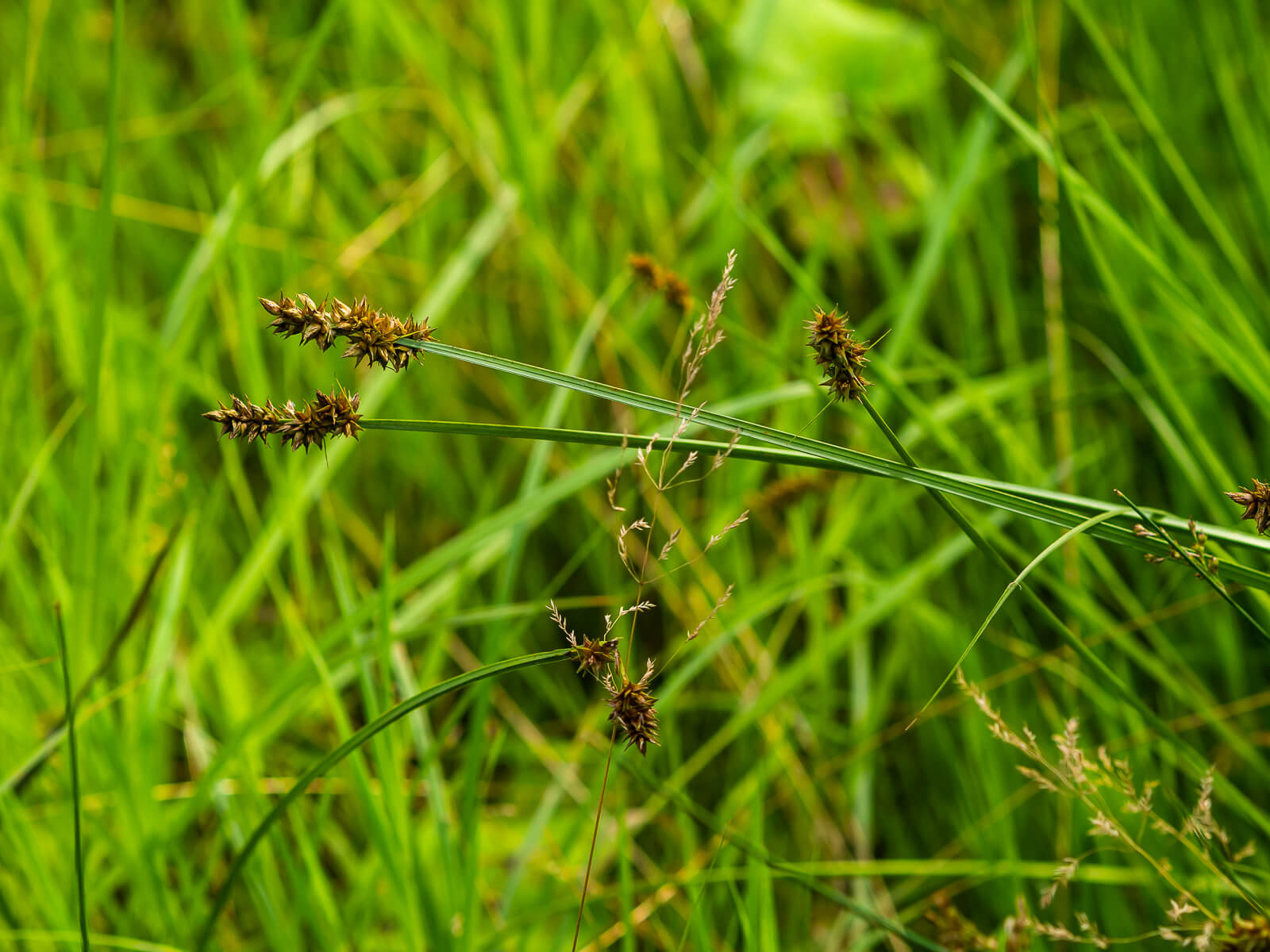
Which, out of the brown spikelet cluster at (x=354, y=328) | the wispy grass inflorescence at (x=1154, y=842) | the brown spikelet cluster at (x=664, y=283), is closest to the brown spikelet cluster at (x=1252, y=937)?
the wispy grass inflorescence at (x=1154, y=842)

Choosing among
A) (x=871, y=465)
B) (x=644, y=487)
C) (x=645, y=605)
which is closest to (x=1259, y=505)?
(x=871, y=465)

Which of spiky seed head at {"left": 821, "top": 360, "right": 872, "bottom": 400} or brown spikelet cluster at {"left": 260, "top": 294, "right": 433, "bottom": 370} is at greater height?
brown spikelet cluster at {"left": 260, "top": 294, "right": 433, "bottom": 370}

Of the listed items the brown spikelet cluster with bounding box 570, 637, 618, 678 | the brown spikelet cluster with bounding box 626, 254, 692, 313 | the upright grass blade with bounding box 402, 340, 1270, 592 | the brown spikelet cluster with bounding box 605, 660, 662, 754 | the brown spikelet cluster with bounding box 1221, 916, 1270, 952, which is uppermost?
the brown spikelet cluster with bounding box 626, 254, 692, 313

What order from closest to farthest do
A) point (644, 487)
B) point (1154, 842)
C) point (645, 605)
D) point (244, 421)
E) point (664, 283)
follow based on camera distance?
point (244, 421)
point (645, 605)
point (664, 283)
point (1154, 842)
point (644, 487)

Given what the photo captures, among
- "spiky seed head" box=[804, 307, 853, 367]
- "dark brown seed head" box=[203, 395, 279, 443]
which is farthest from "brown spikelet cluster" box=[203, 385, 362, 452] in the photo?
"spiky seed head" box=[804, 307, 853, 367]

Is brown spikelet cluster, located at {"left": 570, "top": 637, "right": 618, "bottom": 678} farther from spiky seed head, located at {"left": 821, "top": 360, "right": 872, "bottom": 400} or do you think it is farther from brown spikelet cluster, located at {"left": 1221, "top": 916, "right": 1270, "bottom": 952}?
brown spikelet cluster, located at {"left": 1221, "top": 916, "right": 1270, "bottom": 952}

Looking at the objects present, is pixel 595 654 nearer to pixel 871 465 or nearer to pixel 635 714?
pixel 635 714
